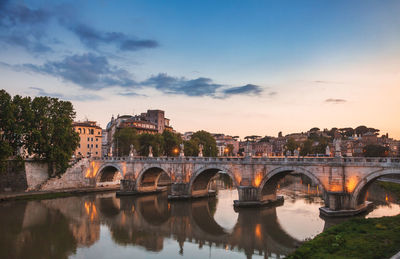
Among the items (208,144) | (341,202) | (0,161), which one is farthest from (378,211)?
(208,144)

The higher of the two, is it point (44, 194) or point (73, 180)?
point (73, 180)

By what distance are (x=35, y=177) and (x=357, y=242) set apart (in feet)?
136

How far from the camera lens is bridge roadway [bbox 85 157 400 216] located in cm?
2761

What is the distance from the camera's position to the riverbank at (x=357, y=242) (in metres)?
16.5

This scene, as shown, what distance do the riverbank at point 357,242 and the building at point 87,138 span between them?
5682 cm

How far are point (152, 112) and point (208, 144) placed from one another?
81.2 ft

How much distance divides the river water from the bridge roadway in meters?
1.70

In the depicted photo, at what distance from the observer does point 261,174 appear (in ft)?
113

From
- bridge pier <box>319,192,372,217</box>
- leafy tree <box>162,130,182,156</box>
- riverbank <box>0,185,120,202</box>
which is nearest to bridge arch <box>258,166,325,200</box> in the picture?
bridge pier <box>319,192,372,217</box>

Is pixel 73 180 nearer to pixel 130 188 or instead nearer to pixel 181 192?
pixel 130 188

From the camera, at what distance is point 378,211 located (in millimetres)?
30734

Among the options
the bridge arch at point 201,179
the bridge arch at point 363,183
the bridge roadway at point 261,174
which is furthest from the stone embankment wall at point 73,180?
the bridge arch at point 363,183

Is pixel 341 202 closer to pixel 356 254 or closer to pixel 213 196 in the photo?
pixel 356 254

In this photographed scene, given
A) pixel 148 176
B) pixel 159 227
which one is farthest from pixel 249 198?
pixel 148 176
